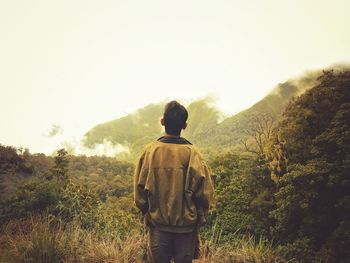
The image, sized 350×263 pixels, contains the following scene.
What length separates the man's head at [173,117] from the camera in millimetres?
4070

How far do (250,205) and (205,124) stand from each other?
50844mm

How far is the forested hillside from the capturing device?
657cm

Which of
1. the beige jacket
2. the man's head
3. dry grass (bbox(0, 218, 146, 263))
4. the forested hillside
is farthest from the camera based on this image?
the forested hillside

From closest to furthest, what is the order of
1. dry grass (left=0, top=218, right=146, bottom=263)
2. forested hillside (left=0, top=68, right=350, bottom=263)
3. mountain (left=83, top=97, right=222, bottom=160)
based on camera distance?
dry grass (left=0, top=218, right=146, bottom=263) < forested hillside (left=0, top=68, right=350, bottom=263) < mountain (left=83, top=97, right=222, bottom=160)

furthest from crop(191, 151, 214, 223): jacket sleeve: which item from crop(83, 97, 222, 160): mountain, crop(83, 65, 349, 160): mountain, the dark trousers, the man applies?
crop(83, 97, 222, 160): mountain

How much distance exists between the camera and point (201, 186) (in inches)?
154

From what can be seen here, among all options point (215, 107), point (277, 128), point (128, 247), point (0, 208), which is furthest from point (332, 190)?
point (215, 107)

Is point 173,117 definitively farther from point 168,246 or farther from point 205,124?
point 205,124

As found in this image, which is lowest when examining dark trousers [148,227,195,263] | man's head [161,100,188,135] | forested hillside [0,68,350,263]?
forested hillside [0,68,350,263]

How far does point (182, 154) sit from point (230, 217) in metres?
9.16

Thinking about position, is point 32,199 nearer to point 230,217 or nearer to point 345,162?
point 230,217

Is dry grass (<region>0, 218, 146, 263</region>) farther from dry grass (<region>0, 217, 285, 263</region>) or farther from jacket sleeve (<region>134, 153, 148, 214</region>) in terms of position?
jacket sleeve (<region>134, 153, 148, 214</region>)

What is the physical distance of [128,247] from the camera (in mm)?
6277

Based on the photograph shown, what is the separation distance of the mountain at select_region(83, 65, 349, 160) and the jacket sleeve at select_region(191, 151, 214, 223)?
94.1 feet
